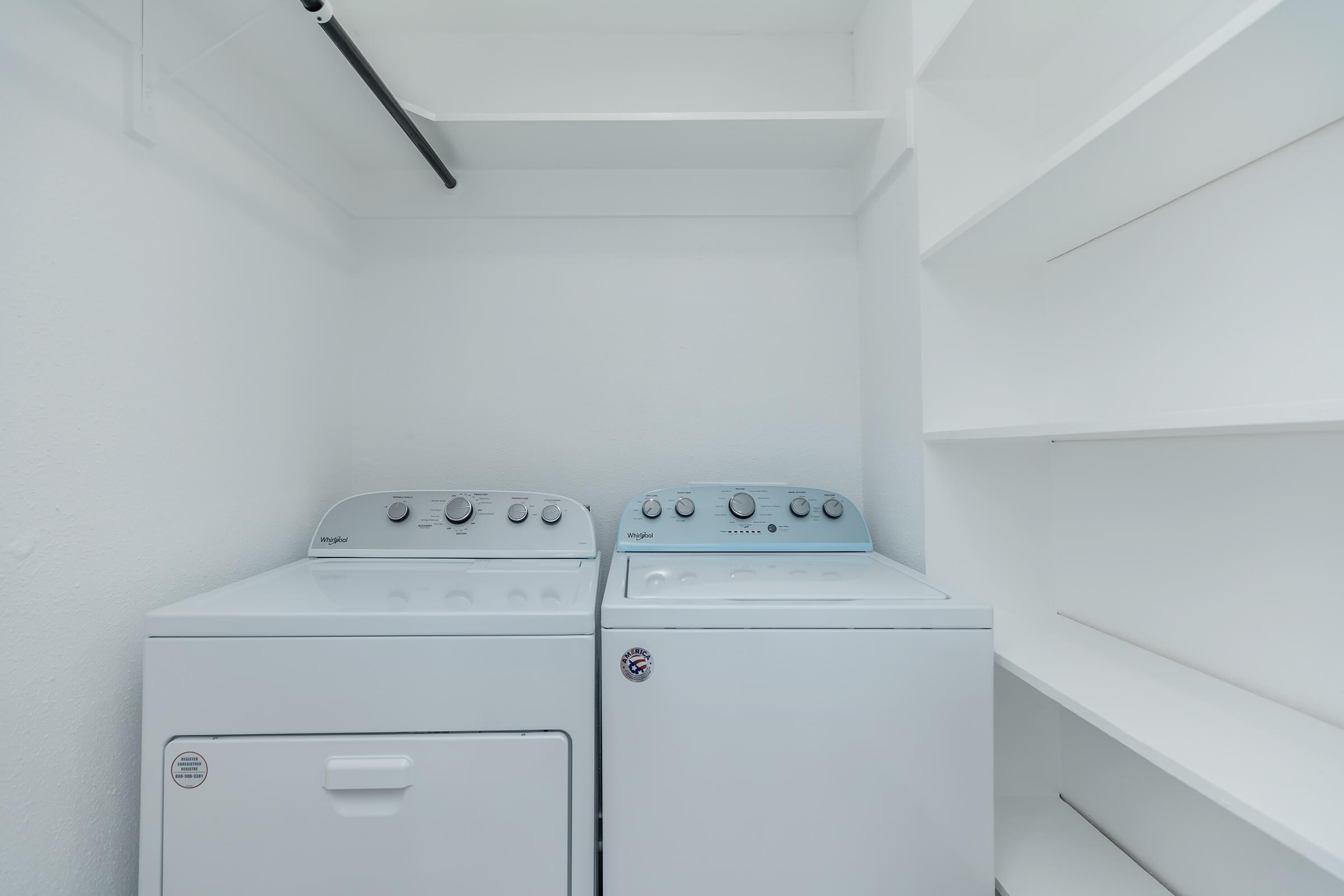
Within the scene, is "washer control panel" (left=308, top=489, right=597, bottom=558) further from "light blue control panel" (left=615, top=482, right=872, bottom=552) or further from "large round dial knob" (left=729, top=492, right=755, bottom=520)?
"large round dial knob" (left=729, top=492, right=755, bottom=520)

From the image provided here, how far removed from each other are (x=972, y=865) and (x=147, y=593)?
Result: 132cm

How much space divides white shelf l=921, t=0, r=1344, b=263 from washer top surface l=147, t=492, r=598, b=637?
90 cm

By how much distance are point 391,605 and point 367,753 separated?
0.20m

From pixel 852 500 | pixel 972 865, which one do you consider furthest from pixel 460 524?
pixel 972 865

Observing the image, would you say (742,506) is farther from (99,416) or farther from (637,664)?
(99,416)

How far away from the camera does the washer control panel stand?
1230mm

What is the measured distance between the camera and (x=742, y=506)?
1.32 m

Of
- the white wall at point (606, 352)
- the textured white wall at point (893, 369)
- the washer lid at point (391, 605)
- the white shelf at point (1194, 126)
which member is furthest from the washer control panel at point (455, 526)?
the white shelf at point (1194, 126)

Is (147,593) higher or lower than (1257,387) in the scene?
lower

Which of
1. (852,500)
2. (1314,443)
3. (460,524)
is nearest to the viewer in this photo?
(1314,443)

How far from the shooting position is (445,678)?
0.81 meters

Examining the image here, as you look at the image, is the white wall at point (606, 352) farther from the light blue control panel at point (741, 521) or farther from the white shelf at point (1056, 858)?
the white shelf at point (1056, 858)

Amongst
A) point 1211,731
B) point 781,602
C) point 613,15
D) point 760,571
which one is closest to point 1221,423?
point 1211,731

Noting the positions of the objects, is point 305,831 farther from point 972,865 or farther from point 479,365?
point 479,365
